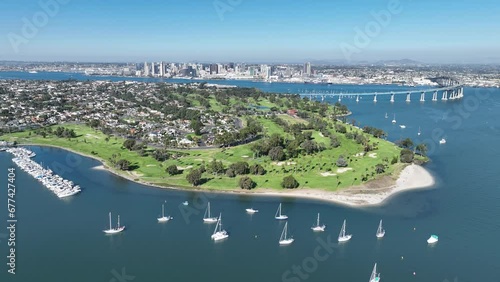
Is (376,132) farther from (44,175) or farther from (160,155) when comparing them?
(44,175)

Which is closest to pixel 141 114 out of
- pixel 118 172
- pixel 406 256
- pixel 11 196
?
pixel 118 172

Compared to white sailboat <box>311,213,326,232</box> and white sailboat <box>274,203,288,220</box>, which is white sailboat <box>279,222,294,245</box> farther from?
white sailboat <box>274,203,288,220</box>

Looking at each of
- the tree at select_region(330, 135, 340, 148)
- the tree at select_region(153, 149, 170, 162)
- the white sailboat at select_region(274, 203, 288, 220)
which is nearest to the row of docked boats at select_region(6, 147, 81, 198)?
the tree at select_region(153, 149, 170, 162)

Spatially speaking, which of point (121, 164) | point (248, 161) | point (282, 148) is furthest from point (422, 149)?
point (121, 164)

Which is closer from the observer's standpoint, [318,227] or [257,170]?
[318,227]

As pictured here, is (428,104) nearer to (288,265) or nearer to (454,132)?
(454,132)
